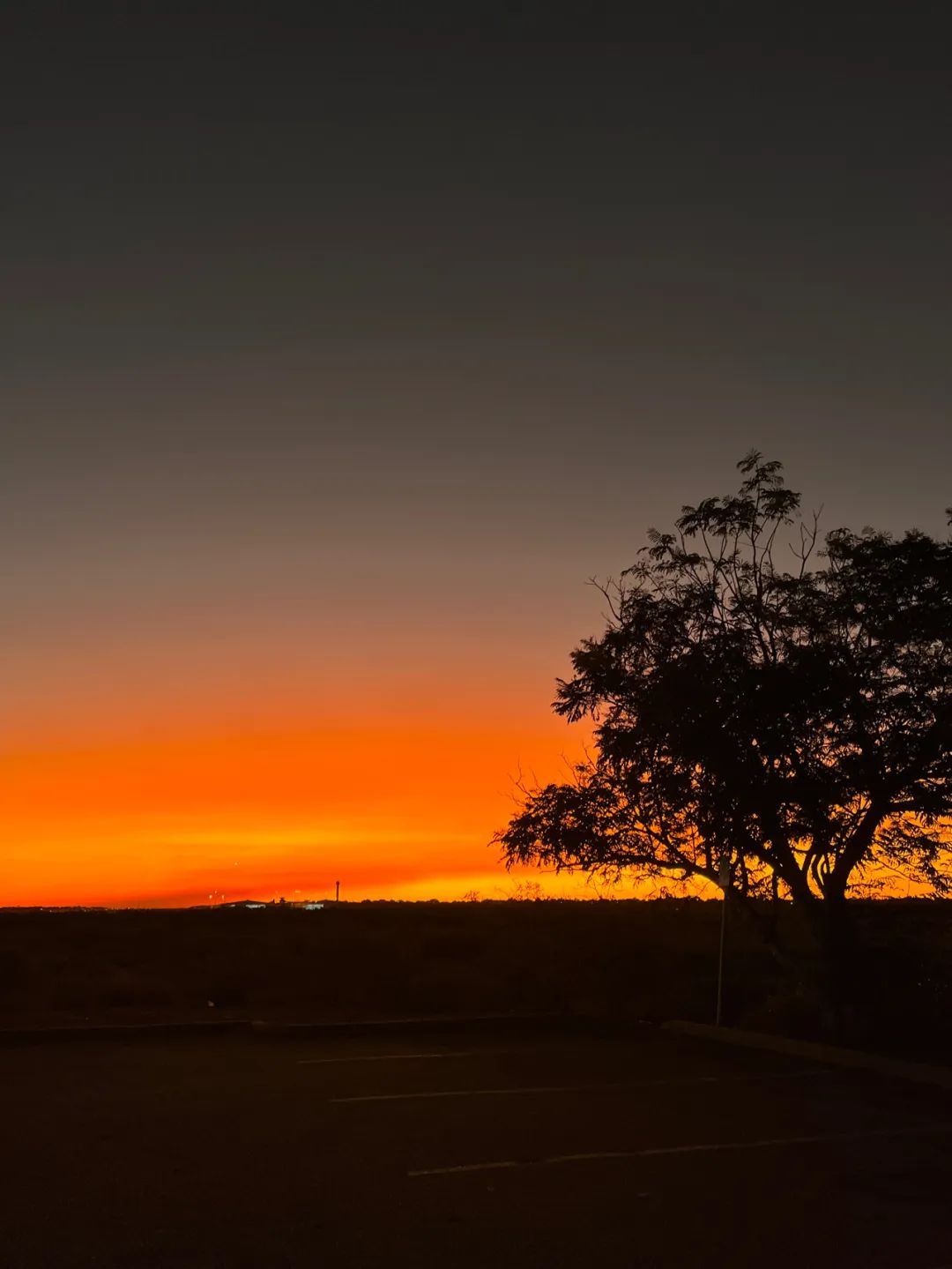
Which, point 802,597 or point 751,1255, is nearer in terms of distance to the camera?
point 751,1255

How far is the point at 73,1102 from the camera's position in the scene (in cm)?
1257

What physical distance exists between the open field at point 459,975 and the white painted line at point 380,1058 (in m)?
5.32

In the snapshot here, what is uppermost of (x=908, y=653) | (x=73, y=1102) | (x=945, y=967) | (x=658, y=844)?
(x=908, y=653)

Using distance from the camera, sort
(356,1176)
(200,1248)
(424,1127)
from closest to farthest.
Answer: (200,1248)
(356,1176)
(424,1127)

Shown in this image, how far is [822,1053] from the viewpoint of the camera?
1698 centimetres

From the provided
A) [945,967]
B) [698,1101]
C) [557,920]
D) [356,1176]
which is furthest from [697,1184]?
[557,920]

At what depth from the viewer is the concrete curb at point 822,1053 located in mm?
15211

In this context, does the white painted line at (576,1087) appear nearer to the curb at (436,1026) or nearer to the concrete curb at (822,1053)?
the concrete curb at (822,1053)

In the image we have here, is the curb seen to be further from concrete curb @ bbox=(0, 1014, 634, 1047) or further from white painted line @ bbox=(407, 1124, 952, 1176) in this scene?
white painted line @ bbox=(407, 1124, 952, 1176)

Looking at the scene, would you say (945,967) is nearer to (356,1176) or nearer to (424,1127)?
(424,1127)

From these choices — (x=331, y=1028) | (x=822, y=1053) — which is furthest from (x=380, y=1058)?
(x=822, y=1053)

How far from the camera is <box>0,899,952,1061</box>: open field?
64.3 feet

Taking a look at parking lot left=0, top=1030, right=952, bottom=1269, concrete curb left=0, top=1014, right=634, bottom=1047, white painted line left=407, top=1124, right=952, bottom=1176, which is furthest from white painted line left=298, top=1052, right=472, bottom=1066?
white painted line left=407, top=1124, right=952, bottom=1176

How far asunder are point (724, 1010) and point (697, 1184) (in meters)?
12.6
